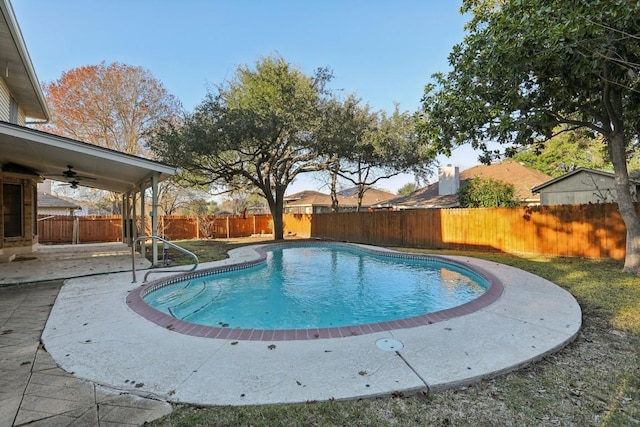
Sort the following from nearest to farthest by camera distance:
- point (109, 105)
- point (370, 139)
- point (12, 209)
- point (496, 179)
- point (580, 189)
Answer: point (12, 209), point (580, 189), point (370, 139), point (496, 179), point (109, 105)

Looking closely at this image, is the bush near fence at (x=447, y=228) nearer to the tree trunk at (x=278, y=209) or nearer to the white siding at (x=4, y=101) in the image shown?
the tree trunk at (x=278, y=209)

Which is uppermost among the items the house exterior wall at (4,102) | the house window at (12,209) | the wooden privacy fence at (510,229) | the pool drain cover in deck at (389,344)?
the house exterior wall at (4,102)

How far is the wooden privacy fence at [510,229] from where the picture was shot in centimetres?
998

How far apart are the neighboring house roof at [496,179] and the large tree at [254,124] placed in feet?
34.4

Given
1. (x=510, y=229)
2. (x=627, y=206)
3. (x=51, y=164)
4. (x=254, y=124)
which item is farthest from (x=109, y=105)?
(x=627, y=206)

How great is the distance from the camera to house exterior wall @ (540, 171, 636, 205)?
617 inches

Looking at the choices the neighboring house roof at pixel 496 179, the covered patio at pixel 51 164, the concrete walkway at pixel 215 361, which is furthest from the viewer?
the neighboring house roof at pixel 496 179

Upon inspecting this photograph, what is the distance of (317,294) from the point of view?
308 inches

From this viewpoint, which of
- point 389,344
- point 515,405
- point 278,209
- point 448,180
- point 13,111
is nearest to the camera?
point 515,405

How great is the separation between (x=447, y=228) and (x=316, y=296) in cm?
899

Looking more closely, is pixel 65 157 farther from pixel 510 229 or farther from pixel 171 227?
pixel 510 229

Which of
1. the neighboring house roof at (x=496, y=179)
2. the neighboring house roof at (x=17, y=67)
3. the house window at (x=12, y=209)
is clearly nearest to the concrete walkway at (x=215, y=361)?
the neighboring house roof at (x=17, y=67)

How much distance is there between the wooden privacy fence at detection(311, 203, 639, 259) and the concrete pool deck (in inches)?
281

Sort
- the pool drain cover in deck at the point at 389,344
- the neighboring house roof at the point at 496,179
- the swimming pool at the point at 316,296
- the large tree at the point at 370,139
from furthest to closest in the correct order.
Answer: the neighboring house roof at the point at 496,179 → the large tree at the point at 370,139 → the swimming pool at the point at 316,296 → the pool drain cover in deck at the point at 389,344
